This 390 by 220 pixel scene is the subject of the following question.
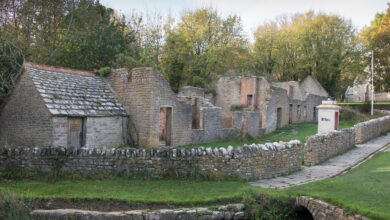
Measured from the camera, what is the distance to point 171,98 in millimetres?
17422

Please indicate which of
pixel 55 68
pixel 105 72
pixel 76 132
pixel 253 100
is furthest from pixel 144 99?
pixel 253 100

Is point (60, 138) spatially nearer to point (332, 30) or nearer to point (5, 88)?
point (5, 88)

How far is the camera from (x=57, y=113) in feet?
41.6

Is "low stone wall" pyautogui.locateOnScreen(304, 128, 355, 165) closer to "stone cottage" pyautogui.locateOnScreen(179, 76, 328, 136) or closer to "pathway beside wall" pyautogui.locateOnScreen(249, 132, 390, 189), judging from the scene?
"pathway beside wall" pyautogui.locateOnScreen(249, 132, 390, 189)

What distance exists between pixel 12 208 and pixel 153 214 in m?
3.15

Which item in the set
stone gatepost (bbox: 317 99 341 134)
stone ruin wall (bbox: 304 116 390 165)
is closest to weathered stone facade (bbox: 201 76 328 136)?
stone gatepost (bbox: 317 99 341 134)

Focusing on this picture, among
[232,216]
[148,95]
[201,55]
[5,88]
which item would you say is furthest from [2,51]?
[201,55]

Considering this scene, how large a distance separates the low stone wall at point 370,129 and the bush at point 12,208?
19113 mm

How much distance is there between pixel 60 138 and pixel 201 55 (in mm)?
22975

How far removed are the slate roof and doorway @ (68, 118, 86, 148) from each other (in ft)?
1.66

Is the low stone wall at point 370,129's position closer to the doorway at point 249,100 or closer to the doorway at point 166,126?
the doorway at point 249,100

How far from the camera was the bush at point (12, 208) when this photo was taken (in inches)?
254

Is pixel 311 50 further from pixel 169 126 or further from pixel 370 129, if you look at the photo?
pixel 169 126

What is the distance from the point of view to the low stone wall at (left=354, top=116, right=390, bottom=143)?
19.2 metres
